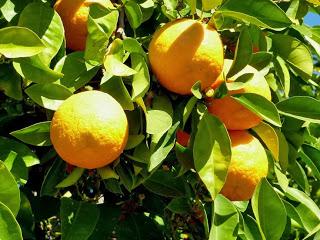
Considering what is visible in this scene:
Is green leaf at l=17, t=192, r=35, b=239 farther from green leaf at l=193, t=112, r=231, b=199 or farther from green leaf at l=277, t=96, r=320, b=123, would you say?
green leaf at l=277, t=96, r=320, b=123

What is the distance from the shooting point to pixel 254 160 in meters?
1.21

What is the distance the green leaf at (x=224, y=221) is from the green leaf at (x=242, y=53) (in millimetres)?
275

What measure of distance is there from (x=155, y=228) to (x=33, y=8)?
2.19 ft

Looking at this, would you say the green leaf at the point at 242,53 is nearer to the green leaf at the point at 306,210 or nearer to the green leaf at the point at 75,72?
the green leaf at the point at 75,72

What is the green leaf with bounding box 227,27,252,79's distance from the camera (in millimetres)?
1188

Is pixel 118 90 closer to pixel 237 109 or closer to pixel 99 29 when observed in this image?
pixel 99 29

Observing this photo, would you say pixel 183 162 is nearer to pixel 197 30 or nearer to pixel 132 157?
pixel 132 157

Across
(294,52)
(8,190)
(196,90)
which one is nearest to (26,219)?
(8,190)

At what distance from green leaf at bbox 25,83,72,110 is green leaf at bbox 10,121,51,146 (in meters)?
0.04

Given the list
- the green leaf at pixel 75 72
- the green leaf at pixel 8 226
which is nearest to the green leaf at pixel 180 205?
the green leaf at pixel 75 72

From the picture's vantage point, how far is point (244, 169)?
1202 millimetres

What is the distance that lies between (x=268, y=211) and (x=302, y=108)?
0.26 metres

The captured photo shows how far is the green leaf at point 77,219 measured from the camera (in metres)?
1.20

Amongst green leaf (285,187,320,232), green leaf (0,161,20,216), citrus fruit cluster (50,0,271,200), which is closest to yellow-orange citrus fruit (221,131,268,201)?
citrus fruit cluster (50,0,271,200)
